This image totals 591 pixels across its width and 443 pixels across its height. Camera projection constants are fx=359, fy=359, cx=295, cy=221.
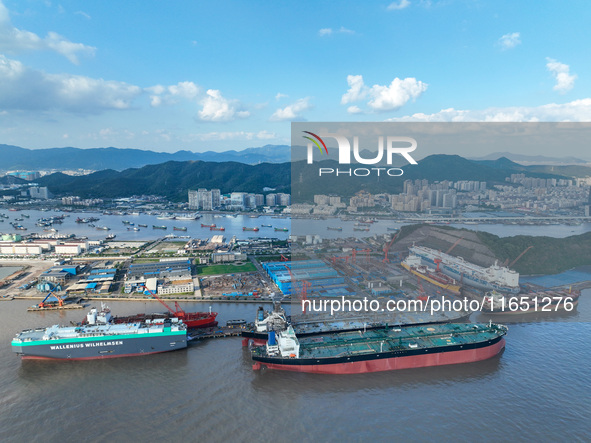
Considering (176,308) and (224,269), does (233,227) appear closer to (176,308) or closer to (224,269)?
(224,269)

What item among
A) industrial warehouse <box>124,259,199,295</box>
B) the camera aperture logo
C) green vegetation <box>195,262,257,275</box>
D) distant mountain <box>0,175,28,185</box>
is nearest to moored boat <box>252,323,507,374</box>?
the camera aperture logo

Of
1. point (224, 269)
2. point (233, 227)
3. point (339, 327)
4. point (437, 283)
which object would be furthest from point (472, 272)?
point (233, 227)

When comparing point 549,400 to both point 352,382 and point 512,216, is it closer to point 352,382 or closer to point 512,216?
point 352,382

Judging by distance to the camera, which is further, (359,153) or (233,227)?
(233,227)

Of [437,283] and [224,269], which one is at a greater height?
[437,283]

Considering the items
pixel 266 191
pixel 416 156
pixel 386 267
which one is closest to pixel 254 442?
pixel 386 267
